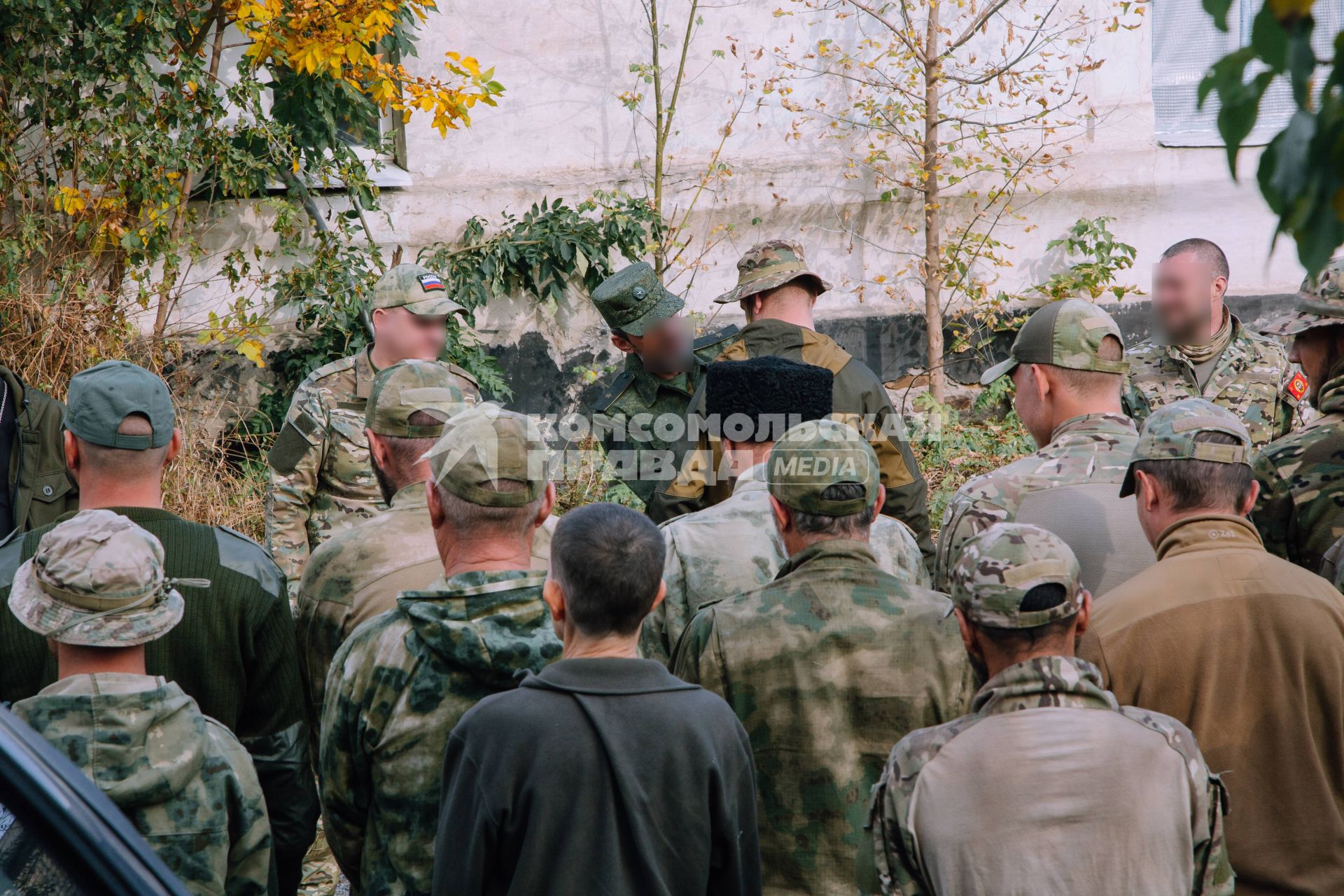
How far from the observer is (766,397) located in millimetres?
3660

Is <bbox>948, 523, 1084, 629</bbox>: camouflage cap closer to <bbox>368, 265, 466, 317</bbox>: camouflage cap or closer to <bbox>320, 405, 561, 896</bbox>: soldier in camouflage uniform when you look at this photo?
<bbox>320, 405, 561, 896</bbox>: soldier in camouflage uniform

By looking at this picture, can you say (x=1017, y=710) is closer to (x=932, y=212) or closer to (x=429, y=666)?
(x=429, y=666)

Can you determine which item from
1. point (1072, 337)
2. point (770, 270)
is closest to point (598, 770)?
point (1072, 337)

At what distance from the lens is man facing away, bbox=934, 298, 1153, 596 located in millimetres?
3436

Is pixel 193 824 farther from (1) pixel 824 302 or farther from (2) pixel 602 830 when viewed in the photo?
(1) pixel 824 302

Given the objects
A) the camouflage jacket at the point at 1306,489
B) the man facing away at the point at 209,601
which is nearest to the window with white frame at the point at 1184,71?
the camouflage jacket at the point at 1306,489

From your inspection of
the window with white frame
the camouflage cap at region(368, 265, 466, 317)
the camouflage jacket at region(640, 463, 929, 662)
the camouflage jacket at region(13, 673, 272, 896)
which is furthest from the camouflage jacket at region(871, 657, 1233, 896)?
the window with white frame

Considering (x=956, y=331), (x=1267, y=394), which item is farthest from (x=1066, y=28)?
(x=1267, y=394)

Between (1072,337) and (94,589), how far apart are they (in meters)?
2.73

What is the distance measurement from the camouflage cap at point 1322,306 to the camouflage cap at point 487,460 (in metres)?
2.45

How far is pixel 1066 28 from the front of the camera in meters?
7.96

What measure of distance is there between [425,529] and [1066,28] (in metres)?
6.42

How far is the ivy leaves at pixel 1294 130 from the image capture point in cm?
123

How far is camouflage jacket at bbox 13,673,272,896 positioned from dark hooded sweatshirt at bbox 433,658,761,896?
57 centimetres
